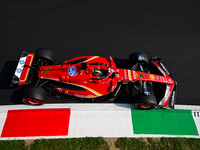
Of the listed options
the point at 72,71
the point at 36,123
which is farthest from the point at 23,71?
the point at 36,123

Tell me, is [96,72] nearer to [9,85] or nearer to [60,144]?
[60,144]

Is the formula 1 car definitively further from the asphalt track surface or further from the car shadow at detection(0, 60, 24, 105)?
the asphalt track surface

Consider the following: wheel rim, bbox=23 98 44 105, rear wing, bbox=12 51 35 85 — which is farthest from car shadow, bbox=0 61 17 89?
wheel rim, bbox=23 98 44 105

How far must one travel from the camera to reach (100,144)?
20.2 ft

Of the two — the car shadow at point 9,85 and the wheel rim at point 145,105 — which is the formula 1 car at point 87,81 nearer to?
the wheel rim at point 145,105

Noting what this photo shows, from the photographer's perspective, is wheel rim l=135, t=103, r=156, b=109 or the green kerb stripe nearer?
wheel rim l=135, t=103, r=156, b=109

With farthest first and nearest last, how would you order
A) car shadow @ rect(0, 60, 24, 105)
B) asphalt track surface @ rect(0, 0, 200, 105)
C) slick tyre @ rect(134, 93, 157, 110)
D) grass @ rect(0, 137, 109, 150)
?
asphalt track surface @ rect(0, 0, 200, 105) → car shadow @ rect(0, 60, 24, 105) → slick tyre @ rect(134, 93, 157, 110) → grass @ rect(0, 137, 109, 150)

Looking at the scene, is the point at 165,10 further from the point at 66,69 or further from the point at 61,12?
the point at 66,69

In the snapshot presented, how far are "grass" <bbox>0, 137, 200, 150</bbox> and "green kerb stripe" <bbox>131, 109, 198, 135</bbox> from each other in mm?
324

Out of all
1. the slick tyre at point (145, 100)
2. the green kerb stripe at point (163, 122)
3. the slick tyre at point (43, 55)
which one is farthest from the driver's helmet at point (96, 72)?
the slick tyre at point (43, 55)

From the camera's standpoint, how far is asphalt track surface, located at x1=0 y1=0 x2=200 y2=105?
832cm

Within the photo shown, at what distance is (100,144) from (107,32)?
614cm

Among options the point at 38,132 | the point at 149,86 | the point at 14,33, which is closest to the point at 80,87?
the point at 38,132

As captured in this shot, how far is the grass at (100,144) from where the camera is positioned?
6090mm
